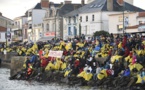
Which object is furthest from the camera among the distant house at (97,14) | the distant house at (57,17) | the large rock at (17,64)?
the distant house at (57,17)

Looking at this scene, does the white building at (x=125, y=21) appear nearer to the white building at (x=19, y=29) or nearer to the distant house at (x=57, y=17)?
the distant house at (x=57, y=17)

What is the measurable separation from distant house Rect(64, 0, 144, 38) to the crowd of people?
3081cm

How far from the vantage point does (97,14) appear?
293 feet

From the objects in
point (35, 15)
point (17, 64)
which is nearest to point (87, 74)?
point (17, 64)

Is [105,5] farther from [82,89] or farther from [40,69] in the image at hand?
[82,89]

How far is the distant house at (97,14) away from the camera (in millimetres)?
87938

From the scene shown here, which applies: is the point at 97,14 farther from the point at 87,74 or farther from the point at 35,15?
the point at 87,74

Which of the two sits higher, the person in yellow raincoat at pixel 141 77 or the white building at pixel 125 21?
the white building at pixel 125 21

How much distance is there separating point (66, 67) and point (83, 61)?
3919 millimetres

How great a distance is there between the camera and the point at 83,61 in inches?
1825

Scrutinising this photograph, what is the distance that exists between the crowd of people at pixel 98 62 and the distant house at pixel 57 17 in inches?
1790

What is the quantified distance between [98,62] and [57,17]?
59358 millimetres

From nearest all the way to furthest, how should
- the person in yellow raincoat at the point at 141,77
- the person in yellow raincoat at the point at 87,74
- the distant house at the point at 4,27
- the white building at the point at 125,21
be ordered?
the person in yellow raincoat at the point at 141,77, the person in yellow raincoat at the point at 87,74, the white building at the point at 125,21, the distant house at the point at 4,27

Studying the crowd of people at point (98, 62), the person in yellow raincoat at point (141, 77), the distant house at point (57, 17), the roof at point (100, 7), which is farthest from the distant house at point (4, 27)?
the person in yellow raincoat at point (141, 77)
